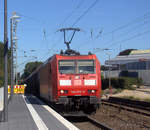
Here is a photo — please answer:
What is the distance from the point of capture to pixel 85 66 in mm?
14367

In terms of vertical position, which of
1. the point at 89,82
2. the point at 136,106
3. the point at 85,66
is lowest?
the point at 136,106

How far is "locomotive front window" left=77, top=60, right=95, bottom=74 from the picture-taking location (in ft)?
46.7

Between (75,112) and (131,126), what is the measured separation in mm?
3761

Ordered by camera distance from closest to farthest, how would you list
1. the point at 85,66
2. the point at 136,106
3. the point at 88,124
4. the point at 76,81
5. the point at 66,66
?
the point at 88,124
the point at 76,81
the point at 66,66
the point at 85,66
the point at 136,106

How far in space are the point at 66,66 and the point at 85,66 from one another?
3.11 ft

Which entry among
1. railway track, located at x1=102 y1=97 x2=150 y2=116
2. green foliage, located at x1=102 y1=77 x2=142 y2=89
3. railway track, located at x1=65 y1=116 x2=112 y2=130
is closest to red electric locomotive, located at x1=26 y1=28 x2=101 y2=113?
railway track, located at x1=65 y1=116 x2=112 y2=130

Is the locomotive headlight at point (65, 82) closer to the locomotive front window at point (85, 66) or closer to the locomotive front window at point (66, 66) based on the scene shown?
the locomotive front window at point (66, 66)

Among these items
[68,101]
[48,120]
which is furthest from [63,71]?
[48,120]

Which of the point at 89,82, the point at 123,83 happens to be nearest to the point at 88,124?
the point at 89,82

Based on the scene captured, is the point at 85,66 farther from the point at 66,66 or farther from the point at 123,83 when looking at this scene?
the point at 123,83

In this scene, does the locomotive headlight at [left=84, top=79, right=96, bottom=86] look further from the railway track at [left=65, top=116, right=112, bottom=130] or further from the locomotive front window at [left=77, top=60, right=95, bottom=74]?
the railway track at [left=65, top=116, right=112, bottom=130]

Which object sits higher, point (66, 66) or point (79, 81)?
point (66, 66)

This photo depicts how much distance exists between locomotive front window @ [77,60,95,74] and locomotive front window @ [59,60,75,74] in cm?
30

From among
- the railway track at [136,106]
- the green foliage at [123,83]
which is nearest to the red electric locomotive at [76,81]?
the railway track at [136,106]
